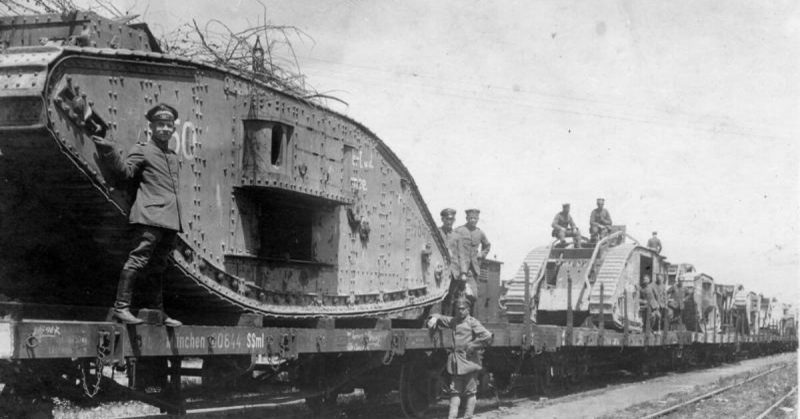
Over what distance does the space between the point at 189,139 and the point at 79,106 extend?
142 centimetres

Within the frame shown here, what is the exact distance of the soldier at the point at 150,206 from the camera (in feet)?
21.2

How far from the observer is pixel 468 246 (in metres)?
12.7

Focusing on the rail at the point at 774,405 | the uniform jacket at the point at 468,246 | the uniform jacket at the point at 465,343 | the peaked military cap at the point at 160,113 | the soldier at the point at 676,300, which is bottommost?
the rail at the point at 774,405

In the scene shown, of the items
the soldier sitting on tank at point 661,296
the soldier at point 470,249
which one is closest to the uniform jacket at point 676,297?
the soldier sitting on tank at point 661,296

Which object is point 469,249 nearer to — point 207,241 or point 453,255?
point 453,255

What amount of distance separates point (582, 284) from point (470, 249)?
6.47 metres

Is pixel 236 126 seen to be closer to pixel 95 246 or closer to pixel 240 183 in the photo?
pixel 240 183

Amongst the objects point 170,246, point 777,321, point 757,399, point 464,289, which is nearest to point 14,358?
point 170,246

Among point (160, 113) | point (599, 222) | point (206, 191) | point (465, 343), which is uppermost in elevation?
point (599, 222)

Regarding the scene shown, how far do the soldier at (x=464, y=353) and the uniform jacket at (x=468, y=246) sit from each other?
1612mm

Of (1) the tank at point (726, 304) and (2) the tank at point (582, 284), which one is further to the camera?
(1) the tank at point (726, 304)

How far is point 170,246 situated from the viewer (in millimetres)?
6766

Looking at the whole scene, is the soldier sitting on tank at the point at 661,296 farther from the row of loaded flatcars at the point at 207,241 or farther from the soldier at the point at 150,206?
the soldier at the point at 150,206

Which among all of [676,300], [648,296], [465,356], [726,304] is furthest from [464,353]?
[726,304]
